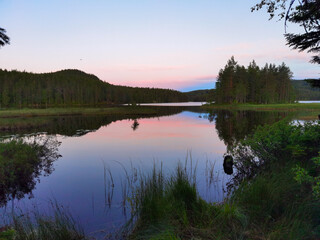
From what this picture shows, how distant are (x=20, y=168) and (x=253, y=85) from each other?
10300 cm

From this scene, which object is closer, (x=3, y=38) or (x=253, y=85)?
(x=3, y=38)

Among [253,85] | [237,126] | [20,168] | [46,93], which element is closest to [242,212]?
[20,168]

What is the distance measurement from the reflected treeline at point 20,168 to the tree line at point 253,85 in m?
88.9

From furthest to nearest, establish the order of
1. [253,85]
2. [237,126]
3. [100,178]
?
1. [253,85]
2. [237,126]
3. [100,178]

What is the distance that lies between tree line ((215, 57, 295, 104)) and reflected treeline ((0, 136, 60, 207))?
88.9m

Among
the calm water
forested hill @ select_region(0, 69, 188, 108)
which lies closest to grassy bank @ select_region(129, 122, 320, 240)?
the calm water

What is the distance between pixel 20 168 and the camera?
38.5 ft

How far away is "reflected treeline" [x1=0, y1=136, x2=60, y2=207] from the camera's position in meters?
9.81

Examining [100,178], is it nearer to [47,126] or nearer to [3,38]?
[3,38]

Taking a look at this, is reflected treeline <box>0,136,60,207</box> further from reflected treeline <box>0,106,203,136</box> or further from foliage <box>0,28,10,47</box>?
reflected treeline <box>0,106,203,136</box>

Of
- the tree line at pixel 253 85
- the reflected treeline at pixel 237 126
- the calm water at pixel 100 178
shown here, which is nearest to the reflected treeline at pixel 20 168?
the calm water at pixel 100 178

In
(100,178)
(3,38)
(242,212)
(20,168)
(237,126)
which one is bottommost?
(100,178)

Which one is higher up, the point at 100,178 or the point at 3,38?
the point at 3,38

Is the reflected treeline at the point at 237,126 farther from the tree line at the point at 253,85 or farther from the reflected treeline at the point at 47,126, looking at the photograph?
the tree line at the point at 253,85
